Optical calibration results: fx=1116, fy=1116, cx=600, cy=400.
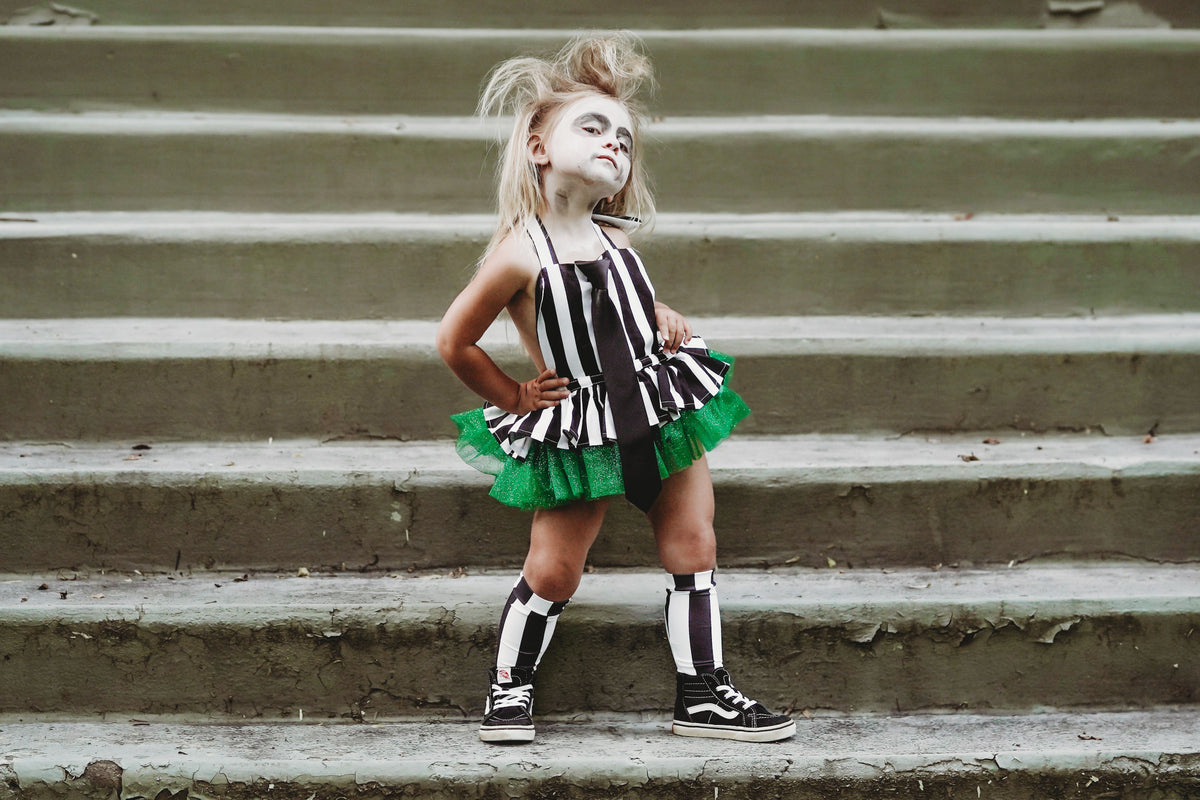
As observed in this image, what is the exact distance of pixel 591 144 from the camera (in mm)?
2289

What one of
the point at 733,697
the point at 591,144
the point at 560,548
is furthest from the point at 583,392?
the point at 733,697

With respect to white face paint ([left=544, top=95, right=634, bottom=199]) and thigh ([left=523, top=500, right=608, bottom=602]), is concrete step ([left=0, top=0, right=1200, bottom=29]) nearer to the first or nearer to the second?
white face paint ([left=544, top=95, right=634, bottom=199])

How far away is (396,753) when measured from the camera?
2.32m

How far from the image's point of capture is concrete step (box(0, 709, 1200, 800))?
2254mm

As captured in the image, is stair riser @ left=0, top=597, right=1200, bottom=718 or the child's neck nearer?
the child's neck

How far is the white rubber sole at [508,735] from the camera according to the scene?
7.72 ft

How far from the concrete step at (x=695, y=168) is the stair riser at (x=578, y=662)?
5.13ft

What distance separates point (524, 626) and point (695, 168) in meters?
1.83

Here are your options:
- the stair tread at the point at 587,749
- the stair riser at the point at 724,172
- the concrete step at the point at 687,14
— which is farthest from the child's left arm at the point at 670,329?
the concrete step at the point at 687,14

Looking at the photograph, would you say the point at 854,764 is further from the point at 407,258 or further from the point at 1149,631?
the point at 407,258

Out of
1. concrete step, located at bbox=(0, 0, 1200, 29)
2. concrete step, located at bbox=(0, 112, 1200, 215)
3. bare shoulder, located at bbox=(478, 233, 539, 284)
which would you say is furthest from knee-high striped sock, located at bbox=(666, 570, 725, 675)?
concrete step, located at bbox=(0, 0, 1200, 29)

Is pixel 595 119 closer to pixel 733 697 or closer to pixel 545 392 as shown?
pixel 545 392

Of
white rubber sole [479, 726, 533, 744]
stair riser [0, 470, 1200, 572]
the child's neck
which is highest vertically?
the child's neck

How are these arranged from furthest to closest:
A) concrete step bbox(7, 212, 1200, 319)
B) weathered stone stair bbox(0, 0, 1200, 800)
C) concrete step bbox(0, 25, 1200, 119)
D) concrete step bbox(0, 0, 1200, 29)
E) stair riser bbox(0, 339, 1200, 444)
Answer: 1. concrete step bbox(0, 0, 1200, 29)
2. concrete step bbox(0, 25, 1200, 119)
3. concrete step bbox(7, 212, 1200, 319)
4. stair riser bbox(0, 339, 1200, 444)
5. weathered stone stair bbox(0, 0, 1200, 800)
